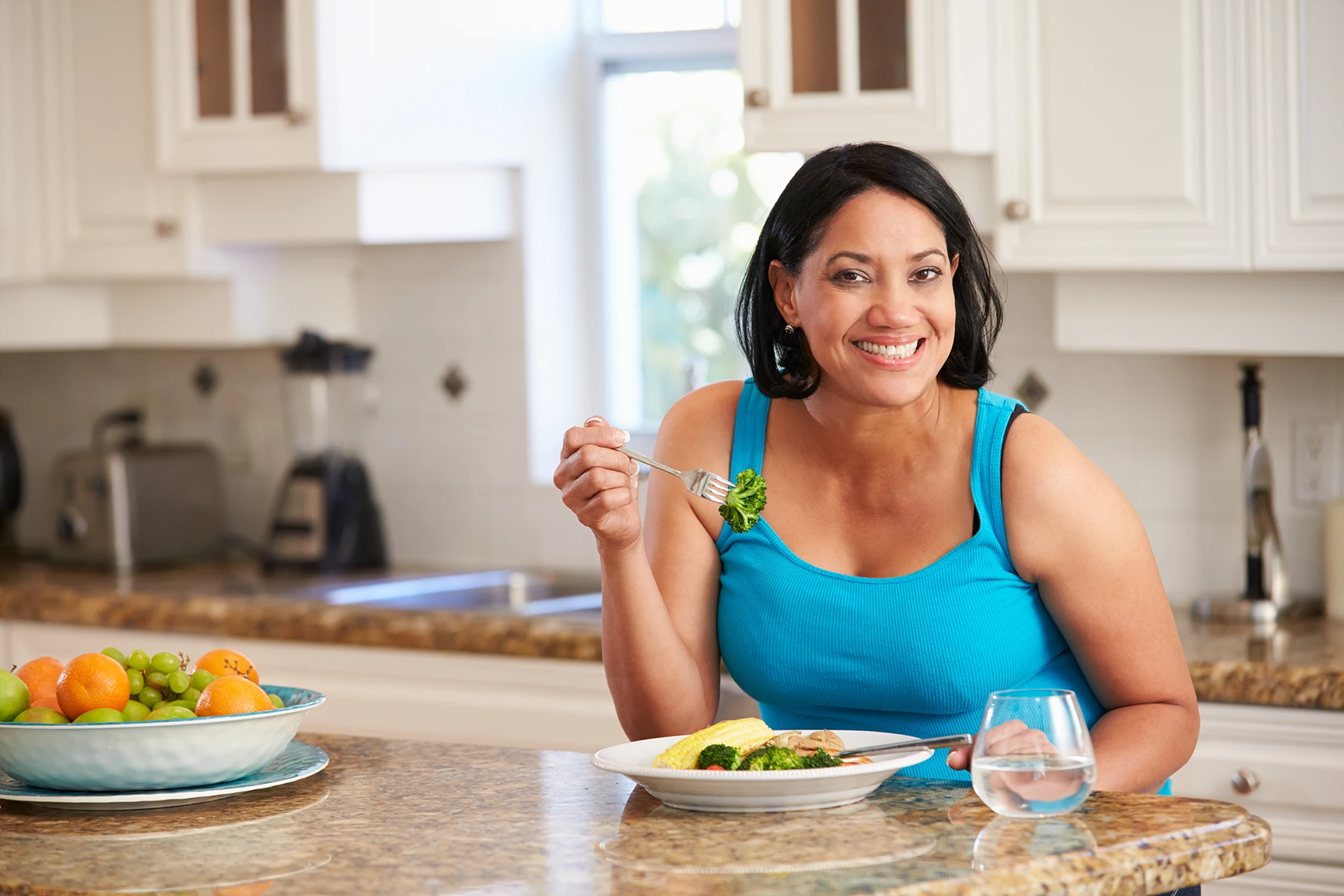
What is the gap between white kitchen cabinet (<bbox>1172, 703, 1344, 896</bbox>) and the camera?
2137mm

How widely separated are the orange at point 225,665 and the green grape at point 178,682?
0.03 metres

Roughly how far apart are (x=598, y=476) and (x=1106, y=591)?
0.53 meters

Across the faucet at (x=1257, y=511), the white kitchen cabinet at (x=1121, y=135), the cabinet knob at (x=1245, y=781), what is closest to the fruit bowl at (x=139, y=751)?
the cabinet knob at (x=1245, y=781)

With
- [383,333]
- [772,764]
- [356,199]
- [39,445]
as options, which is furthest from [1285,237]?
[39,445]

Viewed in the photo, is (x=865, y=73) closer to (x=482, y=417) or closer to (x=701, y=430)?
(x=701, y=430)

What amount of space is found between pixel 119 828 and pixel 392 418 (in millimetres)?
2230

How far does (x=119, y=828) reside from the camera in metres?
1.26

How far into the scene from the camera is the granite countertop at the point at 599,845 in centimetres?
109

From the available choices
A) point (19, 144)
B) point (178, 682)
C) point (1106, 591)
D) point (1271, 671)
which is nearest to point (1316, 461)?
point (1271, 671)

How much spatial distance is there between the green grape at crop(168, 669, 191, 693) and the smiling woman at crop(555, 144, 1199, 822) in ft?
1.24

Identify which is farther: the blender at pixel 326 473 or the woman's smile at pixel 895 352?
the blender at pixel 326 473

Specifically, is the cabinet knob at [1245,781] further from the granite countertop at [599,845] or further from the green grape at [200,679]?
the green grape at [200,679]

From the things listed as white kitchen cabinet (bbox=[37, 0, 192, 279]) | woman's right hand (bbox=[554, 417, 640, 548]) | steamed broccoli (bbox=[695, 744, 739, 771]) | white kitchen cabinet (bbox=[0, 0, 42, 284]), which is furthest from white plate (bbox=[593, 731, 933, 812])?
white kitchen cabinet (bbox=[0, 0, 42, 284])

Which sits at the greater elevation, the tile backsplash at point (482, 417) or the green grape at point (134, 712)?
the tile backsplash at point (482, 417)
